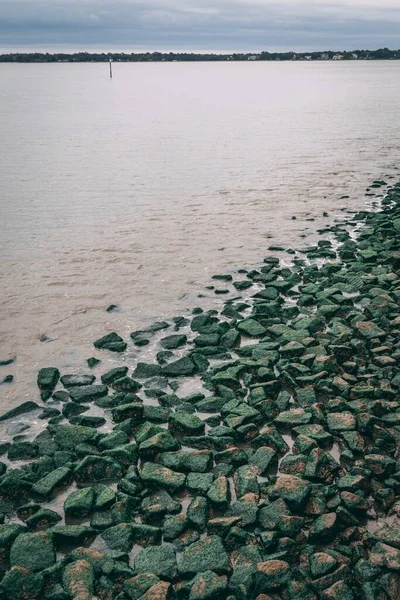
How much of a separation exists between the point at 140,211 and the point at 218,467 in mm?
12328

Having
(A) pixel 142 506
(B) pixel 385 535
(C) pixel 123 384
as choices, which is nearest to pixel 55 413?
(C) pixel 123 384

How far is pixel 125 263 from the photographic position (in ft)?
40.7

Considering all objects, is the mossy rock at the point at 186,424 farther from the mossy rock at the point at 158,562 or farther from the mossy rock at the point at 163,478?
the mossy rock at the point at 158,562

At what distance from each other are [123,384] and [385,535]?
144 inches

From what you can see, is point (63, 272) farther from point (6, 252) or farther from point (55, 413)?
point (55, 413)

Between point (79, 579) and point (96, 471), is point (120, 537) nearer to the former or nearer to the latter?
point (79, 579)

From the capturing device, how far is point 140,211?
16906mm

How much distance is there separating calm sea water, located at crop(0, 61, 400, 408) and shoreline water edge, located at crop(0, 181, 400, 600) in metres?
1.32

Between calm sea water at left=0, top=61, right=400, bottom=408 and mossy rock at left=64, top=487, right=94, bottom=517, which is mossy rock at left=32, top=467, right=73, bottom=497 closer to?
mossy rock at left=64, top=487, right=94, bottom=517

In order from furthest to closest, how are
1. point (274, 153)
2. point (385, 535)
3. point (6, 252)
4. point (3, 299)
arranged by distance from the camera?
point (274, 153) < point (6, 252) < point (3, 299) < point (385, 535)

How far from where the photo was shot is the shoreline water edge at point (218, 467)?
4.32 meters

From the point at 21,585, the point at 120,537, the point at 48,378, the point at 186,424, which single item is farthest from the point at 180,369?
the point at 21,585

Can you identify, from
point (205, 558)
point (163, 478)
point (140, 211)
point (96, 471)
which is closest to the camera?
point (205, 558)

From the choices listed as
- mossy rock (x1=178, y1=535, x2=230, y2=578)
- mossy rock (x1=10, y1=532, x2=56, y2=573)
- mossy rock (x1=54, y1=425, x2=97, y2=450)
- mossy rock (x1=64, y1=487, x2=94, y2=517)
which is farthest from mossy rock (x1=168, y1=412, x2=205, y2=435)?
mossy rock (x1=10, y1=532, x2=56, y2=573)
